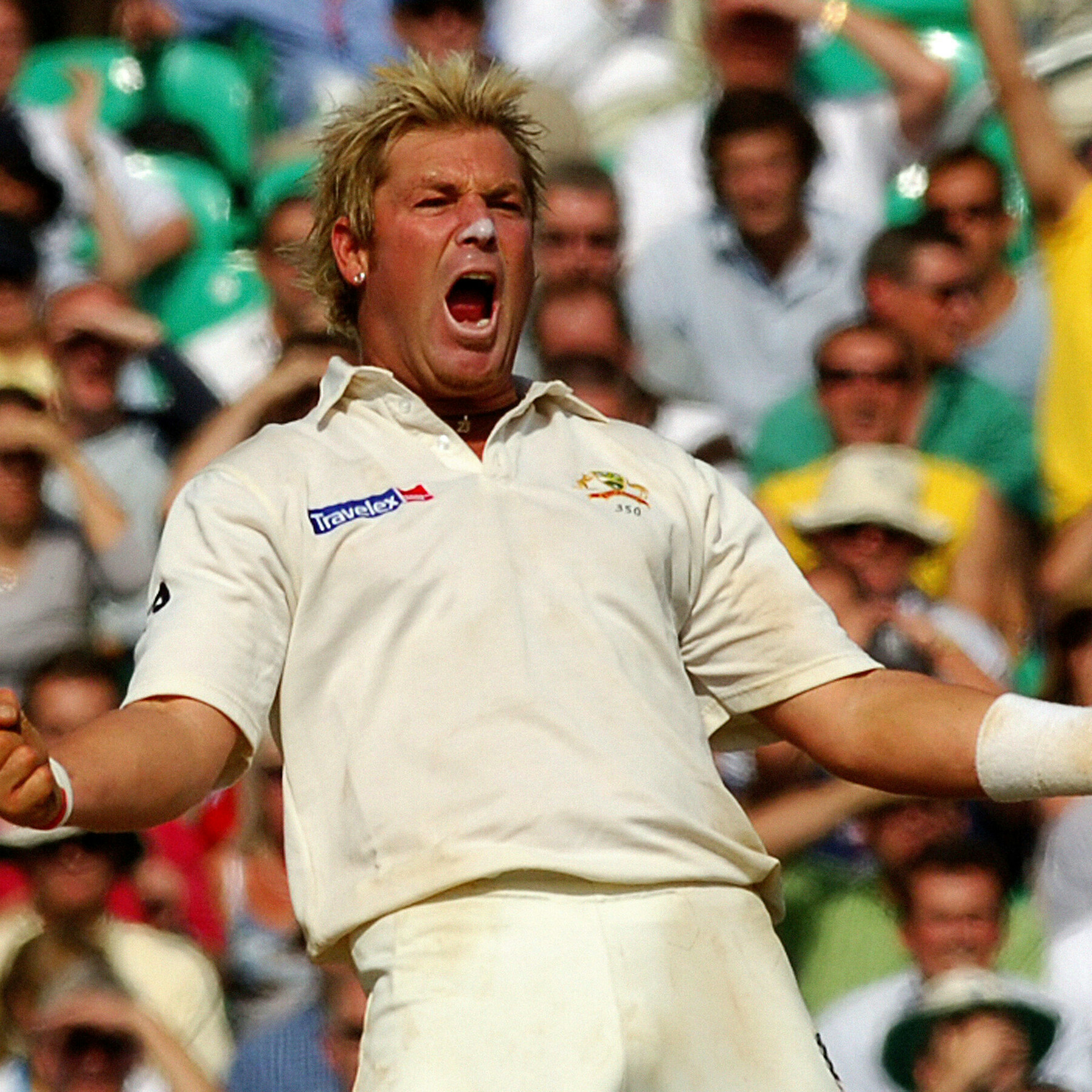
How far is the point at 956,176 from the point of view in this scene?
6027mm

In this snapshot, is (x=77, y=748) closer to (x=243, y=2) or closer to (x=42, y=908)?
(x=42, y=908)

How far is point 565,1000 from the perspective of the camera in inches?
109

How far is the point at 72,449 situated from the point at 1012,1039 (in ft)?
8.80

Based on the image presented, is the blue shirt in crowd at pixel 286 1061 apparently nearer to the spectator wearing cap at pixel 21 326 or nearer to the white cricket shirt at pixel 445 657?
the spectator wearing cap at pixel 21 326

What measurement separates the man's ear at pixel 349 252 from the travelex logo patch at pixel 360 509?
18.3 inches

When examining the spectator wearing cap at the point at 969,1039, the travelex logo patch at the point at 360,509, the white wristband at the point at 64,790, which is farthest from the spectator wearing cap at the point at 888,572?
the white wristband at the point at 64,790

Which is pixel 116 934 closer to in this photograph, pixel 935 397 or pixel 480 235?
pixel 935 397

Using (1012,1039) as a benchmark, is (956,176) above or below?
above

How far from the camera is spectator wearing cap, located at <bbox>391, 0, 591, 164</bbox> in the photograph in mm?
6250

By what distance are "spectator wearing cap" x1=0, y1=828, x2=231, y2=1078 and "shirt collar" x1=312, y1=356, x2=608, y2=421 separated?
7.17 ft

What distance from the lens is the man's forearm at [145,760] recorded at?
2639 millimetres

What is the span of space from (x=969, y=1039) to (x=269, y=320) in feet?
8.54

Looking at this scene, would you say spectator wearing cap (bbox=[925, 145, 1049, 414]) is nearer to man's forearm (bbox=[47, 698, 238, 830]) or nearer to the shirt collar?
the shirt collar

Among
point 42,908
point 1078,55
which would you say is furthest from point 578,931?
point 1078,55
